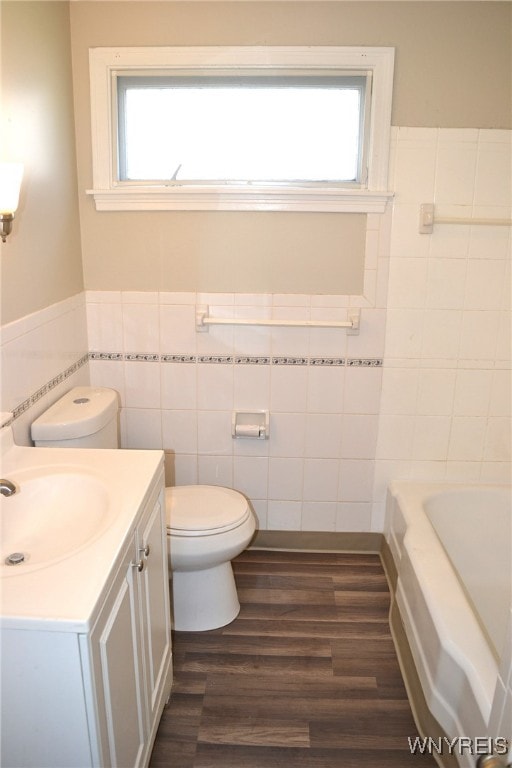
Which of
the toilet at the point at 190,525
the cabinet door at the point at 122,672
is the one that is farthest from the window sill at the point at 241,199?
the cabinet door at the point at 122,672

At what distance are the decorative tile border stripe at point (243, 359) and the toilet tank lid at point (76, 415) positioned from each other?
0.32m

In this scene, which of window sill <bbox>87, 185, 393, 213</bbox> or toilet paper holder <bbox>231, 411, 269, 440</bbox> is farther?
toilet paper holder <bbox>231, 411, 269, 440</bbox>

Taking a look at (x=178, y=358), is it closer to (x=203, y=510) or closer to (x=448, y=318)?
(x=203, y=510)

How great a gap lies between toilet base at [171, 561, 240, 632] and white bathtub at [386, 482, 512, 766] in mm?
698

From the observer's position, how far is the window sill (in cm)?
243

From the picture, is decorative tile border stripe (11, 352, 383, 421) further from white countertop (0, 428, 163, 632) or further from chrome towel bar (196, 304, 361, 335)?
white countertop (0, 428, 163, 632)

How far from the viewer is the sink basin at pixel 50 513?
1470 millimetres

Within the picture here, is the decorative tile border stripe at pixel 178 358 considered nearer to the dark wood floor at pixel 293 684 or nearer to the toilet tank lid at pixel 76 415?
the toilet tank lid at pixel 76 415

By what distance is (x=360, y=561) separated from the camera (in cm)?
282

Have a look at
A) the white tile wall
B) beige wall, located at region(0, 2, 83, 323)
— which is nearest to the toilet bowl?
the white tile wall

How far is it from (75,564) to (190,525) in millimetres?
980

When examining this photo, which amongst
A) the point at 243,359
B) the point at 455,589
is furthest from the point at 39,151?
the point at 455,589

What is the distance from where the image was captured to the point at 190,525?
86.7 inches

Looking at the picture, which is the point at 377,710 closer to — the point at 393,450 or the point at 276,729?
the point at 276,729
